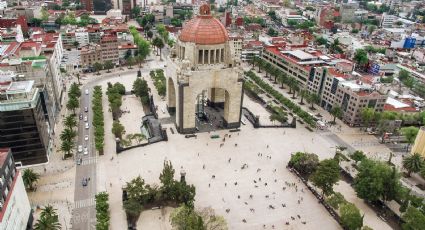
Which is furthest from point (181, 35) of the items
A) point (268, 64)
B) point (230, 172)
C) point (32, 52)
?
point (268, 64)

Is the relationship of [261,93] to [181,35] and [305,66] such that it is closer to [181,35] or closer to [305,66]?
[305,66]

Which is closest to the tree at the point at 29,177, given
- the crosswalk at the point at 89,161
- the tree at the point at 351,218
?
the crosswalk at the point at 89,161

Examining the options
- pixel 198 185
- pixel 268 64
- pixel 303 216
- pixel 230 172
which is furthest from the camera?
pixel 268 64

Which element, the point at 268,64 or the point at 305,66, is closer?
the point at 305,66

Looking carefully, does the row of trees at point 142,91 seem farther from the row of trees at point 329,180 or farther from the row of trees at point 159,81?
the row of trees at point 329,180

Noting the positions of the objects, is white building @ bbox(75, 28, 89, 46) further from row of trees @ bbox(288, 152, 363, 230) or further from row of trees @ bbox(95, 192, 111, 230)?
row of trees @ bbox(288, 152, 363, 230)

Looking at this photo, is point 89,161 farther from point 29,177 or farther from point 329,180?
point 329,180
